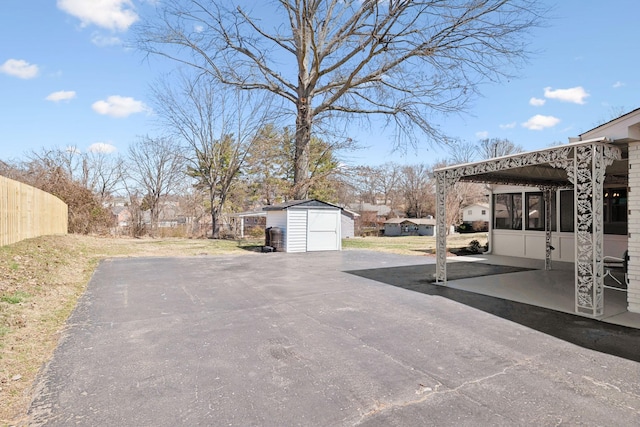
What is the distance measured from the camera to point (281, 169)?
26.5 meters

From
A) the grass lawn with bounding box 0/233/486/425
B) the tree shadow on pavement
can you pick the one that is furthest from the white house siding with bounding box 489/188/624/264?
the grass lawn with bounding box 0/233/486/425

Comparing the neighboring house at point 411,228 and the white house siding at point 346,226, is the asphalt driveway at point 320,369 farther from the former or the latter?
the neighboring house at point 411,228

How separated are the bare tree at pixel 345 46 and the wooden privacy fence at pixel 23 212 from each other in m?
7.55

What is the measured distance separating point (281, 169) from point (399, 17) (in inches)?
631

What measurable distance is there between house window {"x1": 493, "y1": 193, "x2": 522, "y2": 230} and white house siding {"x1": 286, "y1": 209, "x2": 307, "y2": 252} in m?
7.65

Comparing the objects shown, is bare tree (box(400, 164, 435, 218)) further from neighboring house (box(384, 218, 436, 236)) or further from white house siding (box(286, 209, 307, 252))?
white house siding (box(286, 209, 307, 252))

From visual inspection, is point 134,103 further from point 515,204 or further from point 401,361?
point 401,361

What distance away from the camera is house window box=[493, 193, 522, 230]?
12000 mm

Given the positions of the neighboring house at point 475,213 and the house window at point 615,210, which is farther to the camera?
the neighboring house at point 475,213

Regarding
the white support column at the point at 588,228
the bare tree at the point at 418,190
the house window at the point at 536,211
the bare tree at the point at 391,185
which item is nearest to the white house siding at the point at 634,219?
the white support column at the point at 588,228

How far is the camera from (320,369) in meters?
3.15

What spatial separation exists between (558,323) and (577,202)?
180 centimetres

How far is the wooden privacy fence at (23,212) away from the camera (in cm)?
817

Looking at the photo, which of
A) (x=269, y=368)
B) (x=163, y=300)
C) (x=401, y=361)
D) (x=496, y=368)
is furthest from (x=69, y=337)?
(x=496, y=368)
